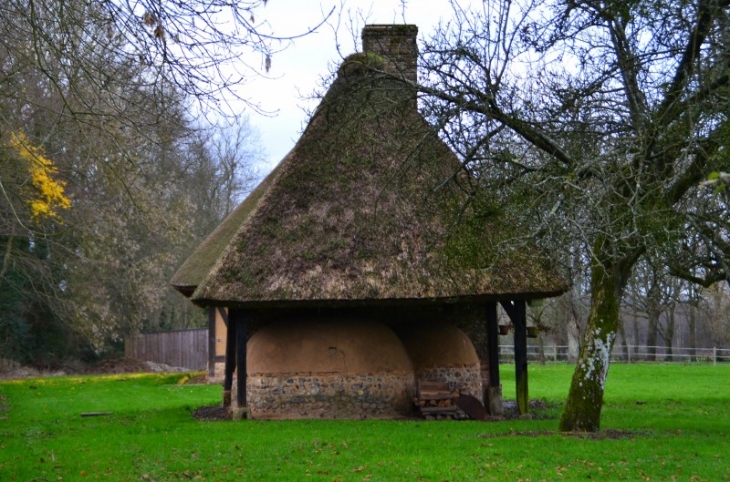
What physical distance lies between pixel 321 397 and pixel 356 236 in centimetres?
Result: 277

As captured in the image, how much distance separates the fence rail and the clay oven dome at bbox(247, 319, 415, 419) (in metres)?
24.8

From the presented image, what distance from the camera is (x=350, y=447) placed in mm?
10977

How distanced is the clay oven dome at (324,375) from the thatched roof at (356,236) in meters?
1.09

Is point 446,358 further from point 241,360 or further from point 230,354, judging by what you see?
point 230,354

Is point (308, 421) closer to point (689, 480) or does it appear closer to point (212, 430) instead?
point (212, 430)

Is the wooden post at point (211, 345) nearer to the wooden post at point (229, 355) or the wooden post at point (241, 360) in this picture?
the wooden post at point (229, 355)

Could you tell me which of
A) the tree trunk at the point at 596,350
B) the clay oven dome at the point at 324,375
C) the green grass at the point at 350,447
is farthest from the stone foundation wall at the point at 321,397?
the tree trunk at the point at 596,350

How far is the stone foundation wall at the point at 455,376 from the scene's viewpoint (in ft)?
51.0

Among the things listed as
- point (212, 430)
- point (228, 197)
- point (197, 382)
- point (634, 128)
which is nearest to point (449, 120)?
point (634, 128)

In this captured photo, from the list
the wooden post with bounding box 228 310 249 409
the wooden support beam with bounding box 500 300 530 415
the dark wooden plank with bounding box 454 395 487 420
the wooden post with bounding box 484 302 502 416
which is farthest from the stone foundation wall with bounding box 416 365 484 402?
the wooden post with bounding box 228 310 249 409

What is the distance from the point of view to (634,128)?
34.7 ft

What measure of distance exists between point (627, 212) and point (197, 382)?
61.7 ft

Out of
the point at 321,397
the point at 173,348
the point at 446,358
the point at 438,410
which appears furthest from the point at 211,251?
the point at 173,348

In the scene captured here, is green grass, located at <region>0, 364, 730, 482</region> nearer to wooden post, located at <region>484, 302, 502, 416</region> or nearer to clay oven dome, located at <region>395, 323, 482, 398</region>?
wooden post, located at <region>484, 302, 502, 416</region>
